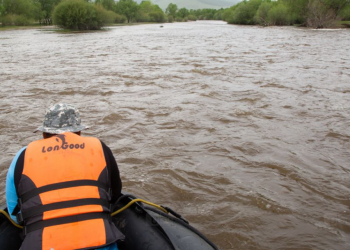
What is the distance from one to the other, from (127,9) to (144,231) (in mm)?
100460

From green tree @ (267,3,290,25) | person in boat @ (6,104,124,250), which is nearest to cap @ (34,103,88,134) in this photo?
person in boat @ (6,104,124,250)

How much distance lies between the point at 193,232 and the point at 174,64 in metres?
11.7

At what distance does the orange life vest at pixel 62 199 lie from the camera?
6.42 ft

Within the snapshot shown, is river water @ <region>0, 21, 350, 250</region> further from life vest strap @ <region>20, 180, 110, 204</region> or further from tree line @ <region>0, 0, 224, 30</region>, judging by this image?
tree line @ <region>0, 0, 224, 30</region>

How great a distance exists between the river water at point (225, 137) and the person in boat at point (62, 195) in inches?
65.8

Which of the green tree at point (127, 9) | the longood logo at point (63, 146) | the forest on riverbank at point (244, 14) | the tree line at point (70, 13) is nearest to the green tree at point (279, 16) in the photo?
the forest on riverbank at point (244, 14)

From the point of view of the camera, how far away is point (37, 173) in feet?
6.67

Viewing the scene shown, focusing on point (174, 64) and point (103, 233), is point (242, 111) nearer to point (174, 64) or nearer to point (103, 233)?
point (103, 233)

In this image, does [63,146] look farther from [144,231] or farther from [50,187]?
[144,231]

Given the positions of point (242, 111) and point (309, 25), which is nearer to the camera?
point (242, 111)

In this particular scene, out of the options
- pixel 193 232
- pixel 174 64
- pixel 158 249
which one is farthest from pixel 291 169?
pixel 174 64

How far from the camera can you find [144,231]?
7.85ft

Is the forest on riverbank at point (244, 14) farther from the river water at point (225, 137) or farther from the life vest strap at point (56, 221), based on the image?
the life vest strap at point (56, 221)

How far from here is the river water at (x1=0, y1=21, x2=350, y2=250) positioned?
12.2ft
